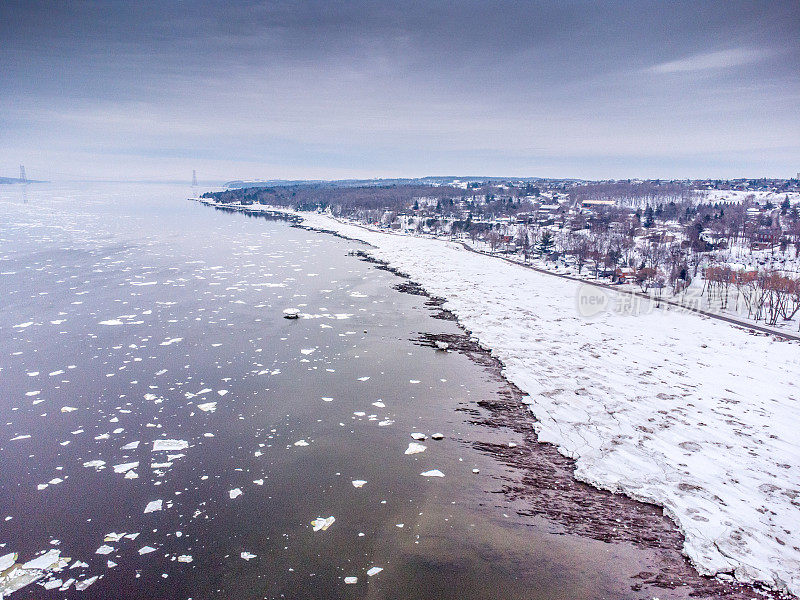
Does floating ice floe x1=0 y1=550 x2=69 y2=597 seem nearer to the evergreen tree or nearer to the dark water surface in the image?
the dark water surface

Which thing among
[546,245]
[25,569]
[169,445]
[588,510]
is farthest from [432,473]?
[546,245]

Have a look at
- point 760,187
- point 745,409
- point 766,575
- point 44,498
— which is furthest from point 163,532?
point 760,187

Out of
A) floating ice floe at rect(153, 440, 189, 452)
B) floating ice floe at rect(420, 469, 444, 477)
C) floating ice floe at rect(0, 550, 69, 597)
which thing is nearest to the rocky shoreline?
floating ice floe at rect(420, 469, 444, 477)

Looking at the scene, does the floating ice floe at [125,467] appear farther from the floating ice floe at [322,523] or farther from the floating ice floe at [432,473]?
the floating ice floe at [432,473]

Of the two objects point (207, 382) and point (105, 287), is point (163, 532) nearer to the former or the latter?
point (207, 382)

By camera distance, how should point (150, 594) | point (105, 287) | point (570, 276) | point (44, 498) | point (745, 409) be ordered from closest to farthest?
1. point (150, 594)
2. point (44, 498)
3. point (745, 409)
4. point (105, 287)
5. point (570, 276)

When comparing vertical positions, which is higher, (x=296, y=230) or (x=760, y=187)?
(x=760, y=187)
